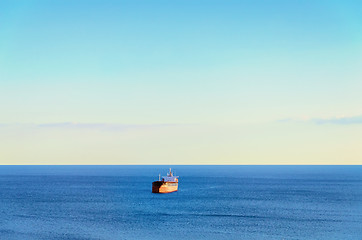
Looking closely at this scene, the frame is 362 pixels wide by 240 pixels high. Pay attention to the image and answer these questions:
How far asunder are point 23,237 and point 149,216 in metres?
27.9

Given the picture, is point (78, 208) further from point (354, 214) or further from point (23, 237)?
point (354, 214)

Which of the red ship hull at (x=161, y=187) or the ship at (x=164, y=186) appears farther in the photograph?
the ship at (x=164, y=186)

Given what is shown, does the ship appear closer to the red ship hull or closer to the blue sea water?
the red ship hull

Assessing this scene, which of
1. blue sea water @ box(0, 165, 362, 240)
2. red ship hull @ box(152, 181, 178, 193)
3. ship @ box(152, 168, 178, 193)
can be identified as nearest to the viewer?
blue sea water @ box(0, 165, 362, 240)

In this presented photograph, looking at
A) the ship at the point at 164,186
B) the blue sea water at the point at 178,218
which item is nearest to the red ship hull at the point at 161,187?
the ship at the point at 164,186

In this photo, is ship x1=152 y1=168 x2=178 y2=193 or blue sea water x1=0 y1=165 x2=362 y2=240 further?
ship x1=152 y1=168 x2=178 y2=193

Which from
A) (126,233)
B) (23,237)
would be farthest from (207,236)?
(23,237)

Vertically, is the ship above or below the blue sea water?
above

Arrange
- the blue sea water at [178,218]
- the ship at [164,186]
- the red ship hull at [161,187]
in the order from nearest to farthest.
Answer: the blue sea water at [178,218] → the red ship hull at [161,187] → the ship at [164,186]

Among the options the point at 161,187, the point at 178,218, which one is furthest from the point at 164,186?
the point at 178,218

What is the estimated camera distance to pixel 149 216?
3482 inches

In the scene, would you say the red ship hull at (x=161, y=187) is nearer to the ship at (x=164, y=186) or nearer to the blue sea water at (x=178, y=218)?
the ship at (x=164, y=186)

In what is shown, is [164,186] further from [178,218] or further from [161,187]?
[178,218]

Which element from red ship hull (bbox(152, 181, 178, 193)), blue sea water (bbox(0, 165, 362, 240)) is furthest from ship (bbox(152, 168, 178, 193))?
blue sea water (bbox(0, 165, 362, 240))
